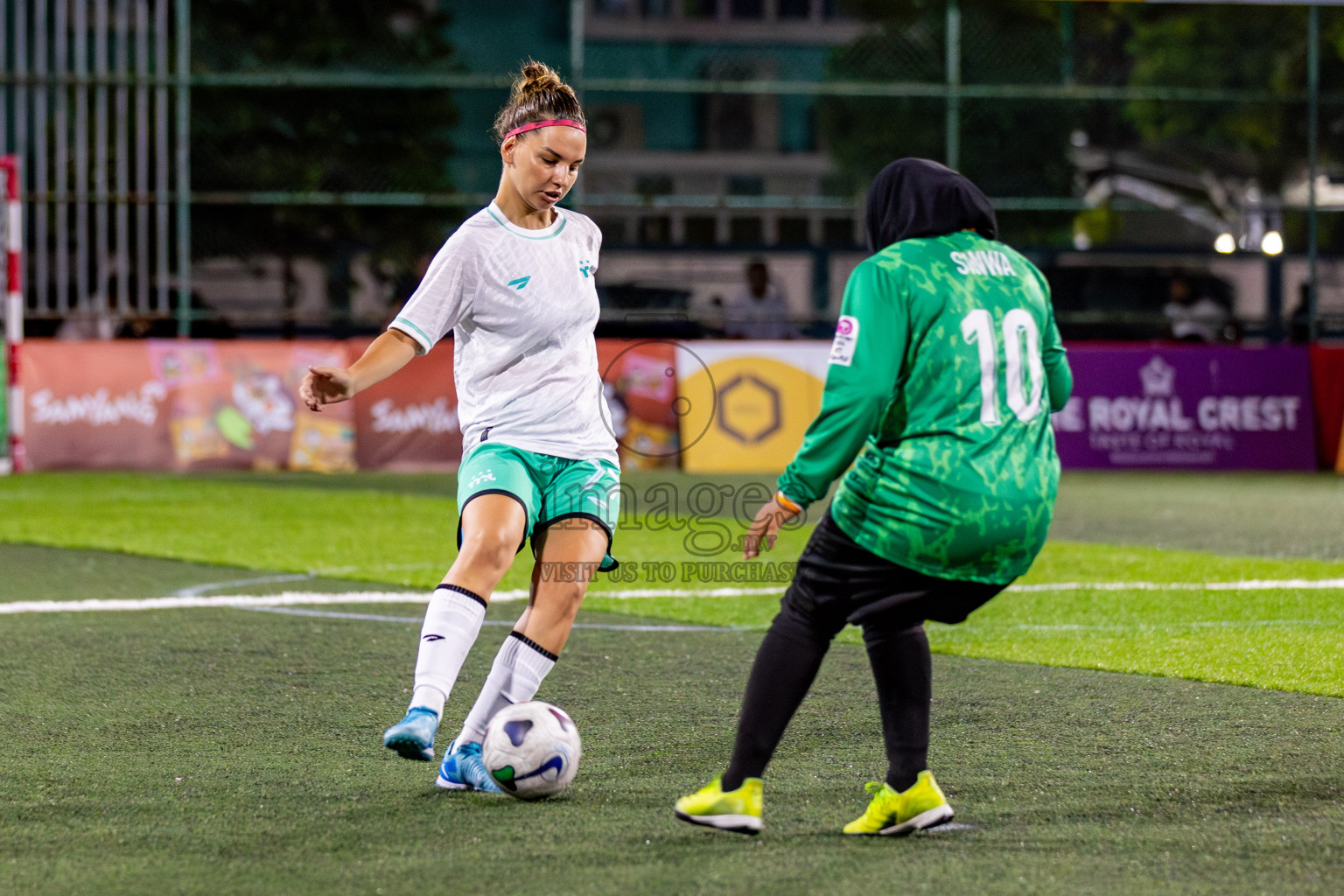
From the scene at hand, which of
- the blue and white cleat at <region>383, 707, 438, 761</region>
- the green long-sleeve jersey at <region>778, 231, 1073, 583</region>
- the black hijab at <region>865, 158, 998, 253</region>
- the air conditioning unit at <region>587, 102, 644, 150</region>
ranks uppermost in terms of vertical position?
the air conditioning unit at <region>587, 102, 644, 150</region>

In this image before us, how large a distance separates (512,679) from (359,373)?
38.9 inches

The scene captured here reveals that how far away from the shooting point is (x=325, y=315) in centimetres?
1989

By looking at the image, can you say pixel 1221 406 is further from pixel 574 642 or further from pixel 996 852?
pixel 996 852

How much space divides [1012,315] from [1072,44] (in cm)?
1895

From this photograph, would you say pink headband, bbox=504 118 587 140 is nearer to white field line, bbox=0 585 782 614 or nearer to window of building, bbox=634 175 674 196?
white field line, bbox=0 585 782 614

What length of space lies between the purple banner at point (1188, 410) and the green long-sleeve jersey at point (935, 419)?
14304mm

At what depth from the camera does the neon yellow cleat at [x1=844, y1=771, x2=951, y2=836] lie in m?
4.17

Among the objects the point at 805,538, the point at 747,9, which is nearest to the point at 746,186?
the point at 747,9

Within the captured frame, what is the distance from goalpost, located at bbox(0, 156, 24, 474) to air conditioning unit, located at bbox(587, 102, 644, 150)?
7.39 metres

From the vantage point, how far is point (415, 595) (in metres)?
8.98

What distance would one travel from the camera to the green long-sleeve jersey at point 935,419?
12.8 ft

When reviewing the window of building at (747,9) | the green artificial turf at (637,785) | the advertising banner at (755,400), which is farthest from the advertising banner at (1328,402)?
the green artificial turf at (637,785)

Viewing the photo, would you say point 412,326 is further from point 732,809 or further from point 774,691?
point 732,809

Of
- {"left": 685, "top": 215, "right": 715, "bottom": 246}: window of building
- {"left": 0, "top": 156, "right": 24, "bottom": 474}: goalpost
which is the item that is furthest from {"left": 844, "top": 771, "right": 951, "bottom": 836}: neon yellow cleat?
{"left": 685, "top": 215, "right": 715, "bottom": 246}: window of building
